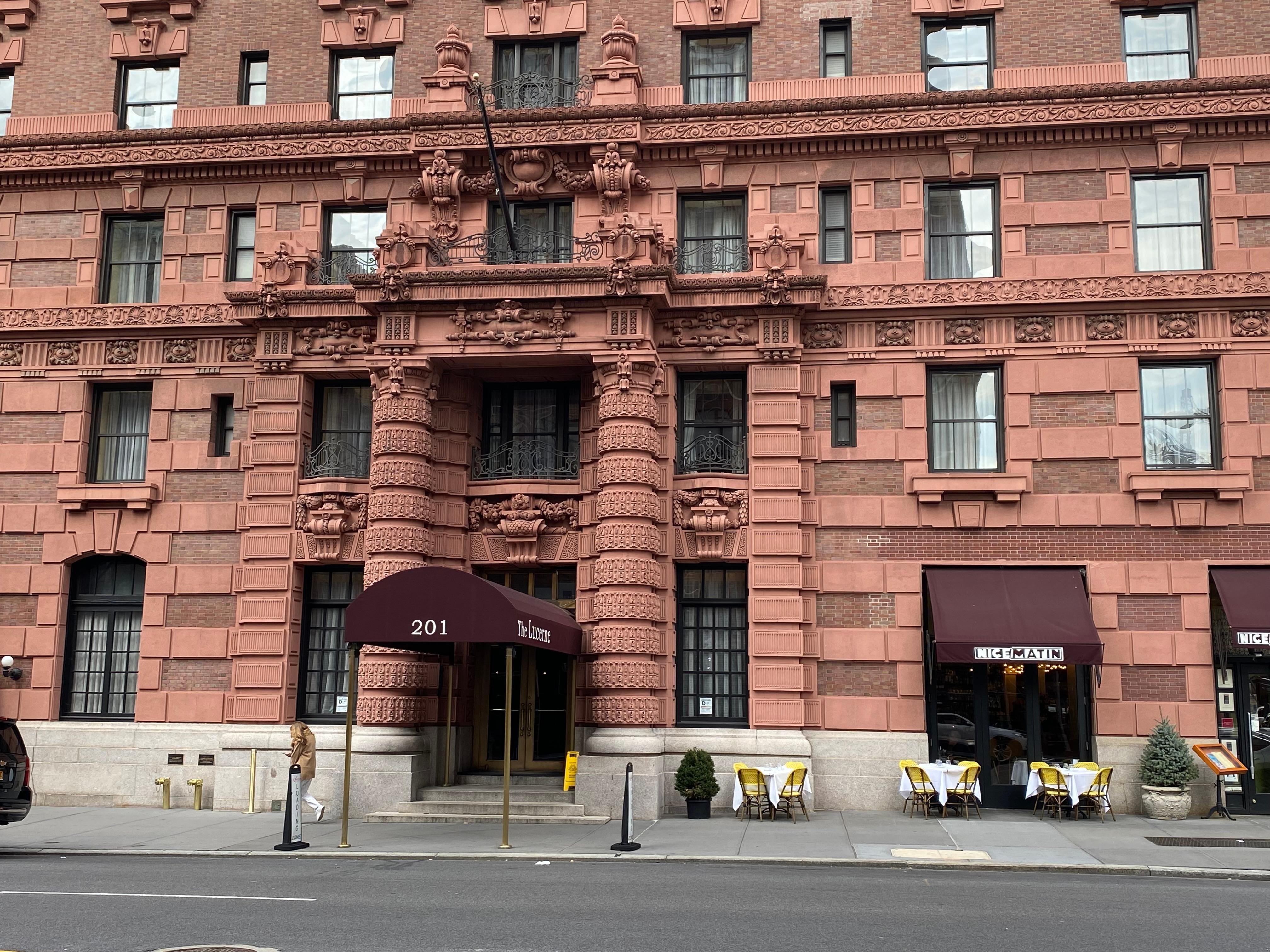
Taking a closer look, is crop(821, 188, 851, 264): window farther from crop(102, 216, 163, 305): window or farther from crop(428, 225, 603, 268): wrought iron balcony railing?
crop(102, 216, 163, 305): window

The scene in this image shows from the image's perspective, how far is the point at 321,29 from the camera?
25.7 metres

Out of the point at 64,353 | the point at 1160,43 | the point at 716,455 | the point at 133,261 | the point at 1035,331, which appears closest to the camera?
the point at 1035,331

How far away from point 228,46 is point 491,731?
608 inches

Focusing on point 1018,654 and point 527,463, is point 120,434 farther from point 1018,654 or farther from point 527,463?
point 1018,654

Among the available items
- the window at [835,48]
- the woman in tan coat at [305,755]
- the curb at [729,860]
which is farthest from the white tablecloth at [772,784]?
the window at [835,48]

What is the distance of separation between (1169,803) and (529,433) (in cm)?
1328

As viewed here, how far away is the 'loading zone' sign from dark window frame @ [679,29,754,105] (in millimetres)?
11729

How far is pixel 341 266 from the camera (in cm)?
2505

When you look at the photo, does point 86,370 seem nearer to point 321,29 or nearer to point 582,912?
point 321,29

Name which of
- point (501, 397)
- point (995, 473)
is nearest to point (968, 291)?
point (995, 473)

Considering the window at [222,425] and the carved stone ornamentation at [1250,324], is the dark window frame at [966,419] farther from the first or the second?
the window at [222,425]

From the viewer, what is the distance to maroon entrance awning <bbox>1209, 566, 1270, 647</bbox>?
2069 centimetres

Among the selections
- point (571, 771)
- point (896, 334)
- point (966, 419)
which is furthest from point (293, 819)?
point (966, 419)

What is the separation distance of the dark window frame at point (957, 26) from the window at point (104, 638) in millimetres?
18538
